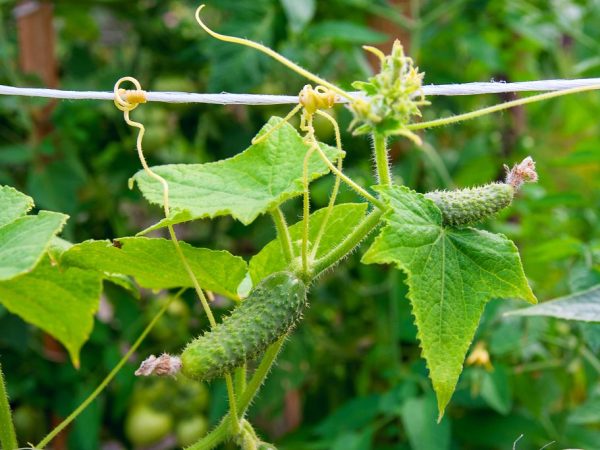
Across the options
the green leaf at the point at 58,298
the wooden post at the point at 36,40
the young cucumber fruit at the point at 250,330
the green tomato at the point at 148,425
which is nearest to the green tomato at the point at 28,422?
the green tomato at the point at 148,425

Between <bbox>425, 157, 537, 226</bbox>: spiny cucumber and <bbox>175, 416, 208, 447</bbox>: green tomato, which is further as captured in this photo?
<bbox>175, 416, 208, 447</bbox>: green tomato

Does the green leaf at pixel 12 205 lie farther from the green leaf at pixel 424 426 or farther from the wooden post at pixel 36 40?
the wooden post at pixel 36 40

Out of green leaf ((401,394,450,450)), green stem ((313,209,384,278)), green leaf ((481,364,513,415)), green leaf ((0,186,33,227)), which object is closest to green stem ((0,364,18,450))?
green leaf ((0,186,33,227))

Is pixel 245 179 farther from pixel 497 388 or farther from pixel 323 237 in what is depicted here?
pixel 497 388

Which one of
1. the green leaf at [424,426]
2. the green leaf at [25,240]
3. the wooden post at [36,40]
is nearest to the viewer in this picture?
the green leaf at [25,240]

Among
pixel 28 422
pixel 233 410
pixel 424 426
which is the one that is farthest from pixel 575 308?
pixel 28 422

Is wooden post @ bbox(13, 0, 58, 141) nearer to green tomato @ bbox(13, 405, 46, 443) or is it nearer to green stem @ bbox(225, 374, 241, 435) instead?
green tomato @ bbox(13, 405, 46, 443)

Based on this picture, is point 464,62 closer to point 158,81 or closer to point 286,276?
point 158,81
